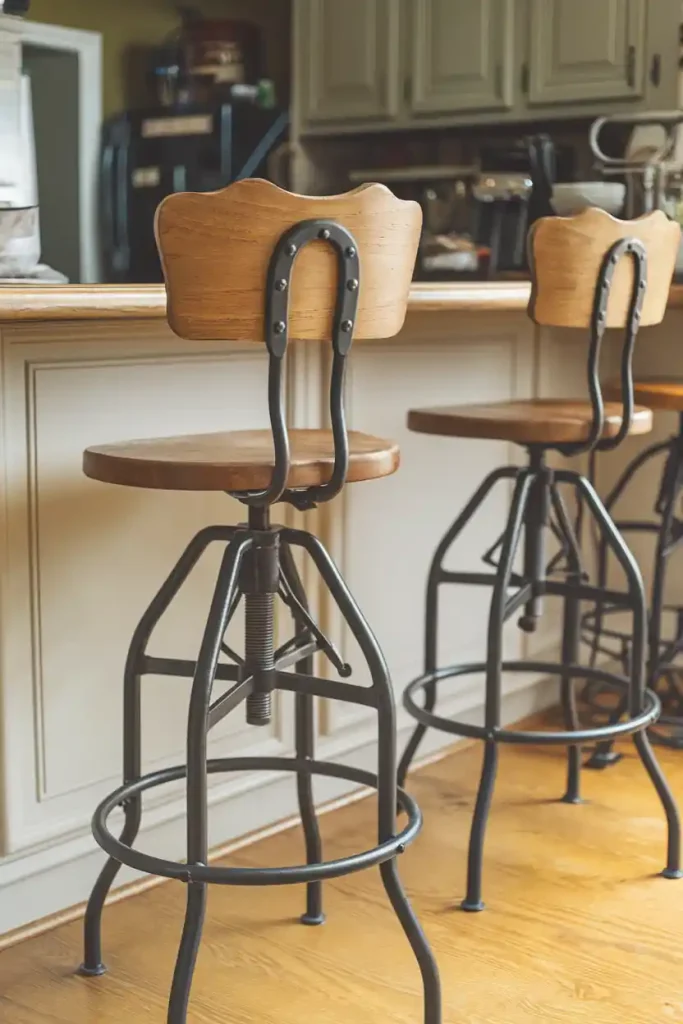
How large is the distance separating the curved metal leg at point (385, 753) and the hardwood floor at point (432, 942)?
0.10m

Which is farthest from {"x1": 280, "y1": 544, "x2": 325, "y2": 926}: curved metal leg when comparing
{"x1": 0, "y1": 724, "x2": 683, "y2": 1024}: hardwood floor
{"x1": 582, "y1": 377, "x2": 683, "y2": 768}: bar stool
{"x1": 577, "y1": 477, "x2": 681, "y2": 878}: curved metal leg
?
{"x1": 582, "y1": 377, "x2": 683, "y2": 768}: bar stool

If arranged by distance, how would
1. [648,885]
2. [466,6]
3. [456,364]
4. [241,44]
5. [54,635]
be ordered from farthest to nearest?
[241,44], [466,6], [456,364], [648,885], [54,635]

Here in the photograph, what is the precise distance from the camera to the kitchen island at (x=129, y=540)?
73.2 inches

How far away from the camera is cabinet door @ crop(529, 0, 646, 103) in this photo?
124 inches

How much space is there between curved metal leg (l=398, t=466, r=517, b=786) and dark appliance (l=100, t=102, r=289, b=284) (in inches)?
68.8

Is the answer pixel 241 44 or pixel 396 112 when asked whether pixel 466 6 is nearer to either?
pixel 396 112

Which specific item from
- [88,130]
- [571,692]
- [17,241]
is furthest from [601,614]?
[88,130]

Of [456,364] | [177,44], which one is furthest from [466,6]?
[456,364]

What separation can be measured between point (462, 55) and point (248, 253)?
89.7 inches

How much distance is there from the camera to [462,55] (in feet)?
11.4

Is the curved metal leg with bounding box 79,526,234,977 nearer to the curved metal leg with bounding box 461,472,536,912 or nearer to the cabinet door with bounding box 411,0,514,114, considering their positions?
the curved metal leg with bounding box 461,472,536,912

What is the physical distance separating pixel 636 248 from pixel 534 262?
6.5 inches

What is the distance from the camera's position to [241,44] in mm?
3875

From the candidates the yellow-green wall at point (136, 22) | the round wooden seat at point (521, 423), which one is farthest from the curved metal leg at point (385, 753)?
the yellow-green wall at point (136, 22)
